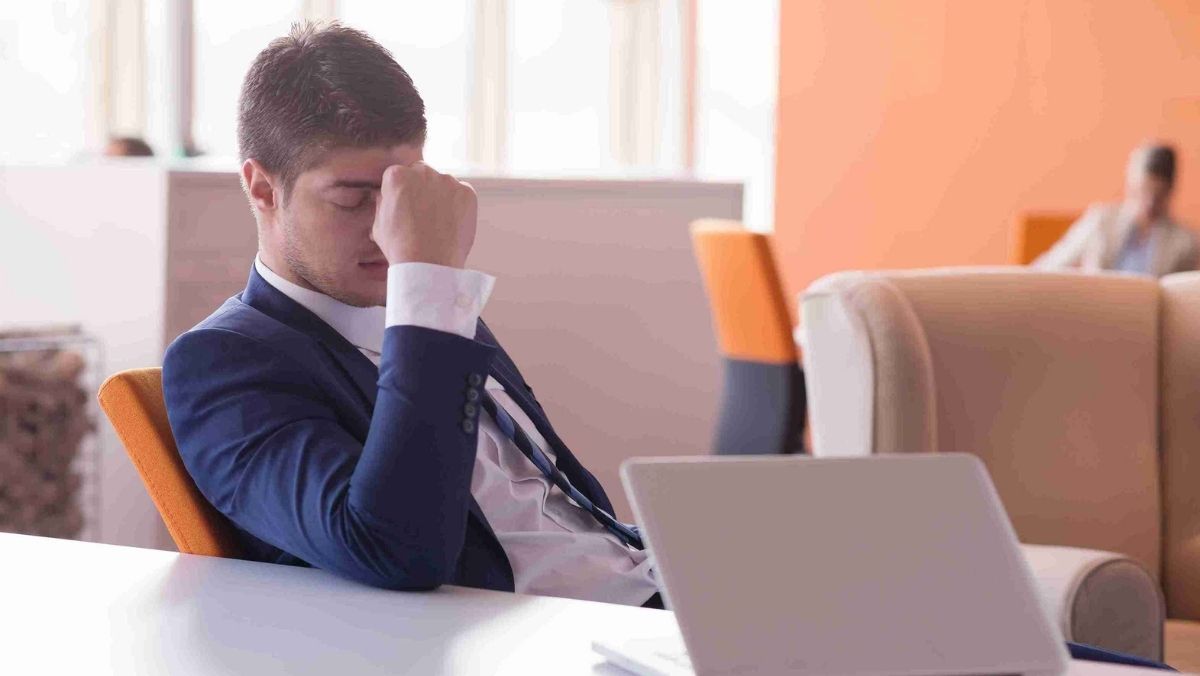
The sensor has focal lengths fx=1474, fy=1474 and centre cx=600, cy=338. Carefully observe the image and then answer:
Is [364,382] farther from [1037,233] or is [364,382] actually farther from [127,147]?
[1037,233]

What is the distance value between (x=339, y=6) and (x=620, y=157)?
211cm

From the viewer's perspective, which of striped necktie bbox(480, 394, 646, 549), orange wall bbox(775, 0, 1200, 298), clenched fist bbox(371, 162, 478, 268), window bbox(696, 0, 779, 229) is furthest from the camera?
window bbox(696, 0, 779, 229)

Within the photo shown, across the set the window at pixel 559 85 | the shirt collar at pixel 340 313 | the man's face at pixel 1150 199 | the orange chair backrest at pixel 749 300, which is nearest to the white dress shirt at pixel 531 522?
the shirt collar at pixel 340 313

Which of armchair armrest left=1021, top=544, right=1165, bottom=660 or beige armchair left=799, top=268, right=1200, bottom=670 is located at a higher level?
beige armchair left=799, top=268, right=1200, bottom=670

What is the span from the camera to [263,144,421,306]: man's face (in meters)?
1.37

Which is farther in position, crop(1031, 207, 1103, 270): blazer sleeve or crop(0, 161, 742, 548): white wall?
crop(1031, 207, 1103, 270): blazer sleeve

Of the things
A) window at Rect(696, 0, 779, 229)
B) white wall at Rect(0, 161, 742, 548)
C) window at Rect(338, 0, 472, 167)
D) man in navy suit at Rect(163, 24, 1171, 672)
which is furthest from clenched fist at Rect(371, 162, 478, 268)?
window at Rect(338, 0, 472, 167)

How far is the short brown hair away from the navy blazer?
136 millimetres

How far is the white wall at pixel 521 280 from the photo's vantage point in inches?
99.2

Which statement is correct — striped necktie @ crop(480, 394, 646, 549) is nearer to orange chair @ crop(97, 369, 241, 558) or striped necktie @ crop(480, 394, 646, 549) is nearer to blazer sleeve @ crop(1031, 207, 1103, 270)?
orange chair @ crop(97, 369, 241, 558)

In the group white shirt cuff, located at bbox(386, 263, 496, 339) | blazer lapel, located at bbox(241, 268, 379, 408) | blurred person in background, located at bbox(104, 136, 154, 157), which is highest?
blurred person in background, located at bbox(104, 136, 154, 157)

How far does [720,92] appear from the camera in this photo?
8641 millimetres

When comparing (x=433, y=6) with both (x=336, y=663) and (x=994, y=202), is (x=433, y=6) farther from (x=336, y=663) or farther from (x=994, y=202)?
(x=336, y=663)

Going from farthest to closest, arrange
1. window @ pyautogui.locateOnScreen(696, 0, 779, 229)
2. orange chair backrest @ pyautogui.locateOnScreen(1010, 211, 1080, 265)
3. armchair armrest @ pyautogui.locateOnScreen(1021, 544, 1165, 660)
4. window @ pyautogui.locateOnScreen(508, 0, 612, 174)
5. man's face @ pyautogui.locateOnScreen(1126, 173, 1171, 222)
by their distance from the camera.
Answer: window @ pyautogui.locateOnScreen(508, 0, 612, 174) < window @ pyautogui.locateOnScreen(696, 0, 779, 229) < orange chair backrest @ pyautogui.locateOnScreen(1010, 211, 1080, 265) < man's face @ pyautogui.locateOnScreen(1126, 173, 1171, 222) < armchair armrest @ pyautogui.locateOnScreen(1021, 544, 1165, 660)
